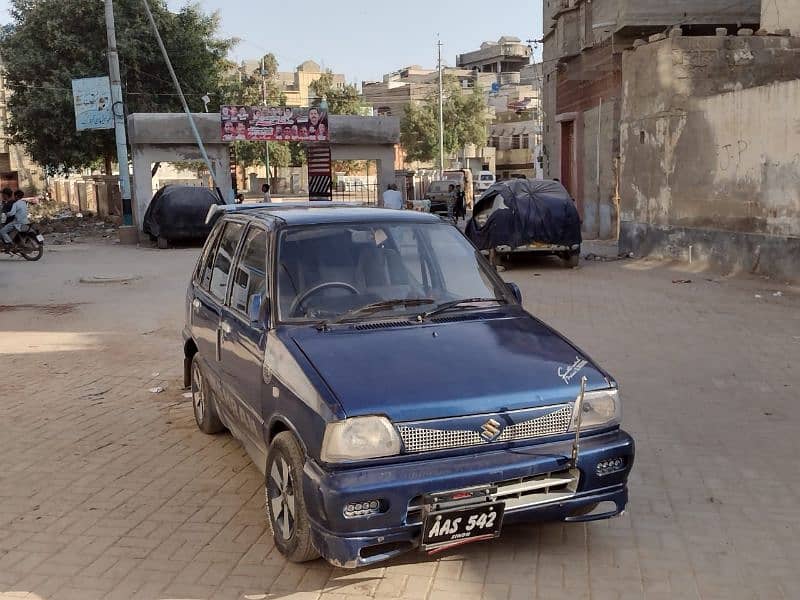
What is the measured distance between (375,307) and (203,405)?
2187 millimetres

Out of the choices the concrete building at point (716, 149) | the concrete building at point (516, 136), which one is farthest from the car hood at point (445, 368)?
the concrete building at point (516, 136)

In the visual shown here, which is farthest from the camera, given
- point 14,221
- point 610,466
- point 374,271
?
point 14,221

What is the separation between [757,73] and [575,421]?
14746mm

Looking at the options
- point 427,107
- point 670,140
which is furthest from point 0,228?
point 427,107

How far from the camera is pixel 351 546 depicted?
10.8 ft

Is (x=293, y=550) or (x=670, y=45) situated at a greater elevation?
(x=670, y=45)

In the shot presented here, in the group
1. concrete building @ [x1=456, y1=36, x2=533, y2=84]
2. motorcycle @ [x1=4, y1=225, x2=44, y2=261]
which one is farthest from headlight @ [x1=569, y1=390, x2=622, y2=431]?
concrete building @ [x1=456, y1=36, x2=533, y2=84]

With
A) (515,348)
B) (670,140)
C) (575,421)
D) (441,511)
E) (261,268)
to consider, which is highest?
(670,140)

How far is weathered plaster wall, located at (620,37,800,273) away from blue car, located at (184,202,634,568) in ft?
32.5

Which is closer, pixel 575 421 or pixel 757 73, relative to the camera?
pixel 575 421

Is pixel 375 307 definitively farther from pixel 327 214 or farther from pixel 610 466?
pixel 610 466

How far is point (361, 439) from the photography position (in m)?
3.35

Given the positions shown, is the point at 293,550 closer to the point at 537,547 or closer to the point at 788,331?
the point at 537,547

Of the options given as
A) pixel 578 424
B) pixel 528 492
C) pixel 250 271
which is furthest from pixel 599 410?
pixel 250 271
